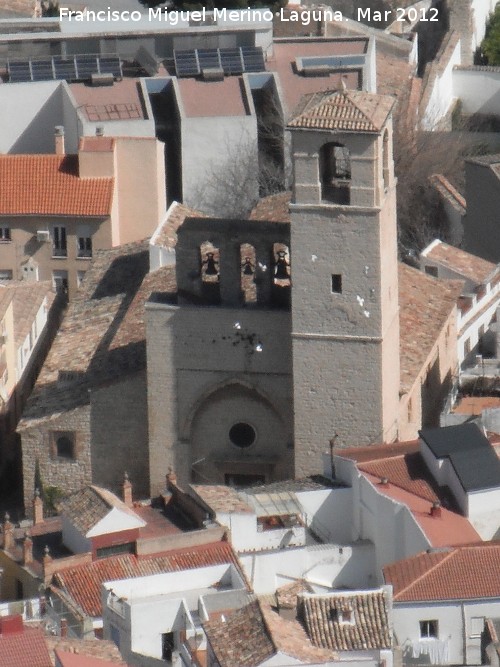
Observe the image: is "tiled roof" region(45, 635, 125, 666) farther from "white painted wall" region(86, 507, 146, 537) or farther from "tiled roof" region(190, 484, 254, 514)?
"tiled roof" region(190, 484, 254, 514)

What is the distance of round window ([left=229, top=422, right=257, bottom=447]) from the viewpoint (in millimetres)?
57469

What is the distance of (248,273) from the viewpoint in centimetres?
5766

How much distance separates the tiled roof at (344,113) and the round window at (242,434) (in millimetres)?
7923

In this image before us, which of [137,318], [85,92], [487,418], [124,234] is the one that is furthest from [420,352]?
[85,92]

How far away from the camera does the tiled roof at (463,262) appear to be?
216 feet

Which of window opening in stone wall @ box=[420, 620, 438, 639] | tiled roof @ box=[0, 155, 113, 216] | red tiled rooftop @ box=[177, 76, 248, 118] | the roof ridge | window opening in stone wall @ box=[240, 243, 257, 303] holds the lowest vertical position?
window opening in stone wall @ box=[420, 620, 438, 639]

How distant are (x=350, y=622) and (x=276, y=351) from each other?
11.2 metres

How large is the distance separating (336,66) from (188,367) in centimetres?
3021

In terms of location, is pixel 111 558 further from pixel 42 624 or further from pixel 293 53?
pixel 293 53

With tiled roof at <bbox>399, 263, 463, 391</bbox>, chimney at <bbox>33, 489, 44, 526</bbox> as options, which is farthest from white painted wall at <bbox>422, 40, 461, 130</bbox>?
chimney at <bbox>33, 489, 44, 526</bbox>

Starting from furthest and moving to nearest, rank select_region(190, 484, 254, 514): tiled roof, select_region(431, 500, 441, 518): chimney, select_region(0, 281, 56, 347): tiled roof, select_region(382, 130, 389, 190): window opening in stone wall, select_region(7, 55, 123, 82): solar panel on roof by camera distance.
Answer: select_region(7, 55, 123, 82): solar panel on roof < select_region(0, 281, 56, 347): tiled roof < select_region(382, 130, 389, 190): window opening in stone wall < select_region(190, 484, 254, 514): tiled roof < select_region(431, 500, 441, 518): chimney

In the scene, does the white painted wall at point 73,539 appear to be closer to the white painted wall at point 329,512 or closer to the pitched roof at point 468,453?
the white painted wall at point 329,512

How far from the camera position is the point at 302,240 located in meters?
54.2

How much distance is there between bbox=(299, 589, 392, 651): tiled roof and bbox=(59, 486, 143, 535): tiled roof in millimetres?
6605
